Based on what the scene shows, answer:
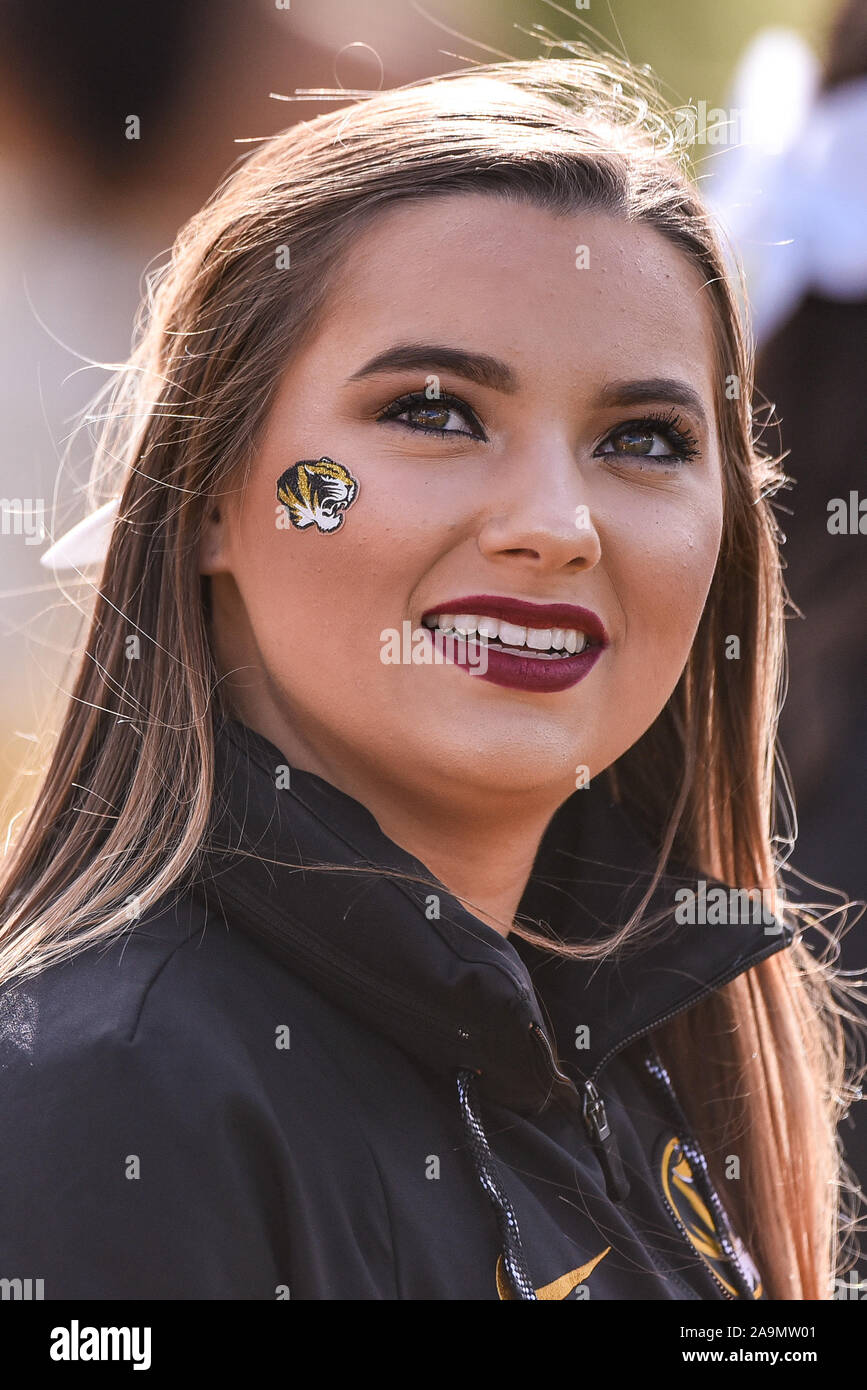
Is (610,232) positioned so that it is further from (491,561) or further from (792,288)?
(792,288)

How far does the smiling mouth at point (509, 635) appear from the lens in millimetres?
1393

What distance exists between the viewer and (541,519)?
1370 mm

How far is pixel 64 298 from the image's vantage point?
3.02 m

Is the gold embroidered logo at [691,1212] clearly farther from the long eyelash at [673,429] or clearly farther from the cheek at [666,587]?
the long eyelash at [673,429]

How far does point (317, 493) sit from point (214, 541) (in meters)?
0.19

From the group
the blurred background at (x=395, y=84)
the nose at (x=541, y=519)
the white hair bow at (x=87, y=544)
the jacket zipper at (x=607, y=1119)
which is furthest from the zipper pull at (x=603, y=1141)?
the blurred background at (x=395, y=84)

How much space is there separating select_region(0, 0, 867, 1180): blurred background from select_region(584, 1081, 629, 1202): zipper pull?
3.53 ft

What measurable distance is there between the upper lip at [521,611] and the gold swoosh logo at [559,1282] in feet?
2.07

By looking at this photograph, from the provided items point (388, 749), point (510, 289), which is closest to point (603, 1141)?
point (388, 749)

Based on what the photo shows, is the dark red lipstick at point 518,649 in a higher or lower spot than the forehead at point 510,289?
lower

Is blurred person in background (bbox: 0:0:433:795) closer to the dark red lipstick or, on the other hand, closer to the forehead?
the forehead

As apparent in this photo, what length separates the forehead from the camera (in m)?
1.41

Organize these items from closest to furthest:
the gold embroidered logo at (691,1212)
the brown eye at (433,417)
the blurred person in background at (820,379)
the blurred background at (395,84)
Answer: the brown eye at (433,417) → the gold embroidered logo at (691,1212) → the blurred background at (395,84) → the blurred person in background at (820,379)

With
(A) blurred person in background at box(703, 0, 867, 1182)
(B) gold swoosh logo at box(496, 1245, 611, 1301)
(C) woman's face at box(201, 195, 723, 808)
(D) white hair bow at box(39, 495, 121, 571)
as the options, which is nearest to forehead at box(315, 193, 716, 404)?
(C) woman's face at box(201, 195, 723, 808)
